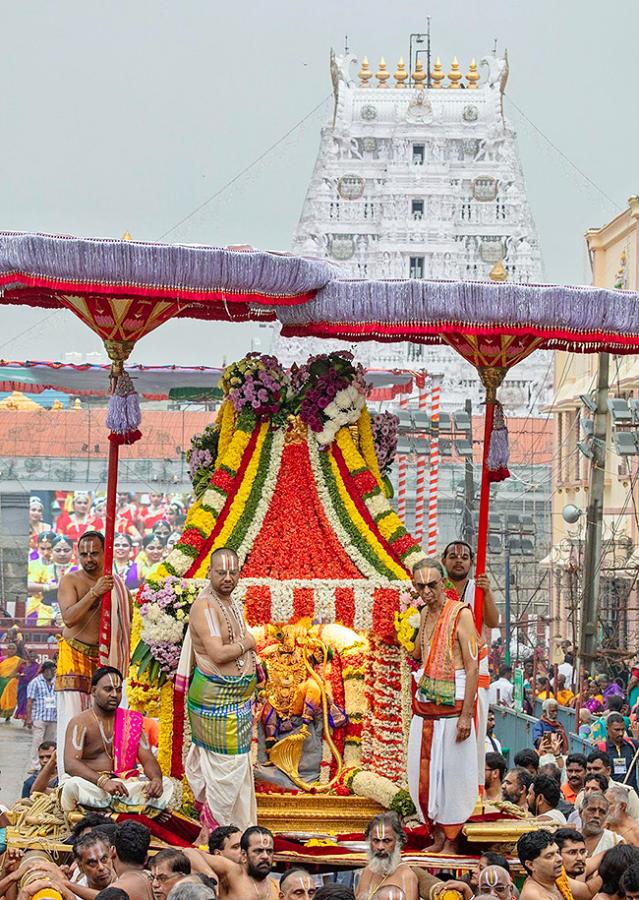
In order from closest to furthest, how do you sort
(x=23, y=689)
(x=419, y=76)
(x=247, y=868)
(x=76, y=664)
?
1. (x=247, y=868)
2. (x=76, y=664)
3. (x=23, y=689)
4. (x=419, y=76)

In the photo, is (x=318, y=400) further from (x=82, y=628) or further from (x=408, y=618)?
(x=82, y=628)

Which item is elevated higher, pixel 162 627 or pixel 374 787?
pixel 162 627

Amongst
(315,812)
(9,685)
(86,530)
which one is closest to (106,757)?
(315,812)

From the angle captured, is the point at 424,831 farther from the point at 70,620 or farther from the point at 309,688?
the point at 70,620

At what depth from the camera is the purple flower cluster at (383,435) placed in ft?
43.1

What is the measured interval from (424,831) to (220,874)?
2483 millimetres

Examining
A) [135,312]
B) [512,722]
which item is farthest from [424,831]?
[512,722]

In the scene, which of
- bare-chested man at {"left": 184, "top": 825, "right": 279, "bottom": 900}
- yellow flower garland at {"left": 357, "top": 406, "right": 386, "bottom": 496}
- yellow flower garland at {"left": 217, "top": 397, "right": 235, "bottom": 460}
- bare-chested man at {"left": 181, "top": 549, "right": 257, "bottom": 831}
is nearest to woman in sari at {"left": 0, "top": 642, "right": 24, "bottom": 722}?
yellow flower garland at {"left": 217, "top": 397, "right": 235, "bottom": 460}

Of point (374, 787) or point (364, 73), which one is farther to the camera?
point (364, 73)

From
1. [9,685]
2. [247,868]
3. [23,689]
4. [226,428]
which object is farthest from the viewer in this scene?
[9,685]

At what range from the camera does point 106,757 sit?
10.9m

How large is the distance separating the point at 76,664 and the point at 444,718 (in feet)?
8.30

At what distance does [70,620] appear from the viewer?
1182cm

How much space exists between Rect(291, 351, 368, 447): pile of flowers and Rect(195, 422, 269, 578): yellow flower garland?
0.34 m
